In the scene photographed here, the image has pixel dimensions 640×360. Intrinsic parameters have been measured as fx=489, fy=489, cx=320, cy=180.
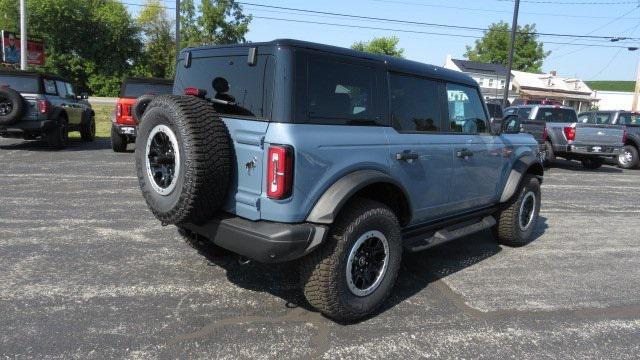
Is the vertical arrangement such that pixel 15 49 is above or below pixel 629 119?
above

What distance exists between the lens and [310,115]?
10.6 ft

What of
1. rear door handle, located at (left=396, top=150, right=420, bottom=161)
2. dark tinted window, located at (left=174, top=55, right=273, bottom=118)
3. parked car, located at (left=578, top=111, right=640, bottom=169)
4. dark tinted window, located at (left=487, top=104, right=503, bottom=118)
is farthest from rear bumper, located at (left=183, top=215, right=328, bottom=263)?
parked car, located at (left=578, top=111, right=640, bottom=169)

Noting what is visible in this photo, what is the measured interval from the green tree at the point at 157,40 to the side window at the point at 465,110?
45867 millimetres

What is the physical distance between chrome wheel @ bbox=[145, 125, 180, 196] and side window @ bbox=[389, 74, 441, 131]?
5.51 ft

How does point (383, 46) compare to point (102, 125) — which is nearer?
point (102, 125)

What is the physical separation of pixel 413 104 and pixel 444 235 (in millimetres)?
1215

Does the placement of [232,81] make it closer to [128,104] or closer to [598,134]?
[128,104]

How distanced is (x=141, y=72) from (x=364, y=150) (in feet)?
163

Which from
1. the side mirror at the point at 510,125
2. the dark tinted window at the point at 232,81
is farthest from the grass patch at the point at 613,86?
the dark tinted window at the point at 232,81

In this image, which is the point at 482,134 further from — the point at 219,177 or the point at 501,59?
the point at 501,59

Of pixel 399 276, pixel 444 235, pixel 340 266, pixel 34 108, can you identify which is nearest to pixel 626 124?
pixel 444 235

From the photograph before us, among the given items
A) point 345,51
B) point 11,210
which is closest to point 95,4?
point 11,210

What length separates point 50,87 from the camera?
38.1ft

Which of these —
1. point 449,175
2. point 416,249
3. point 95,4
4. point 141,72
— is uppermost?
point 95,4
